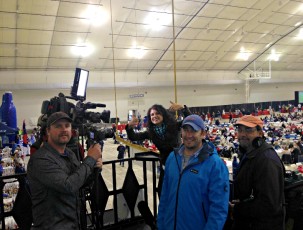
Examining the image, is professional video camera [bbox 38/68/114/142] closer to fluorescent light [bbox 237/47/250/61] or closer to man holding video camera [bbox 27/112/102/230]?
man holding video camera [bbox 27/112/102/230]

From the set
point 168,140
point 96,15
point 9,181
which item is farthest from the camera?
point 96,15

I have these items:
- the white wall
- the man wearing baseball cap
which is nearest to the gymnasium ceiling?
the white wall

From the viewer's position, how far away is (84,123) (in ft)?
8.35

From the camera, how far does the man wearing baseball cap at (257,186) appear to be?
2.15m

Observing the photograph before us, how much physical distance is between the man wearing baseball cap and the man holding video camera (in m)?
1.29

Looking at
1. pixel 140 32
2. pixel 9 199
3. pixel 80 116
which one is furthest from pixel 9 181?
pixel 140 32

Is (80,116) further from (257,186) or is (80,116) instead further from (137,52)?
(137,52)

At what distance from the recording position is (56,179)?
1.90m

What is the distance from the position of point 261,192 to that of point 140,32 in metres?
17.5

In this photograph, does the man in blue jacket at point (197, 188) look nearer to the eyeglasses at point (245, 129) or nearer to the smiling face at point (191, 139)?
the smiling face at point (191, 139)

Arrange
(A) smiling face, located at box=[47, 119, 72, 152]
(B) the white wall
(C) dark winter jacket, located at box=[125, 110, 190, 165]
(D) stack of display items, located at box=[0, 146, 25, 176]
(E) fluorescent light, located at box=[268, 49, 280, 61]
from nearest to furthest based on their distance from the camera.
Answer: (A) smiling face, located at box=[47, 119, 72, 152]
(C) dark winter jacket, located at box=[125, 110, 190, 165]
(D) stack of display items, located at box=[0, 146, 25, 176]
(B) the white wall
(E) fluorescent light, located at box=[268, 49, 280, 61]

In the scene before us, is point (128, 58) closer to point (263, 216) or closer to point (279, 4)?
point (279, 4)

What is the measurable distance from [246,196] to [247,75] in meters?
29.4

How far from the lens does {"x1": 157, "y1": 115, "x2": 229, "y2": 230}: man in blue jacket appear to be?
6.50 feet
